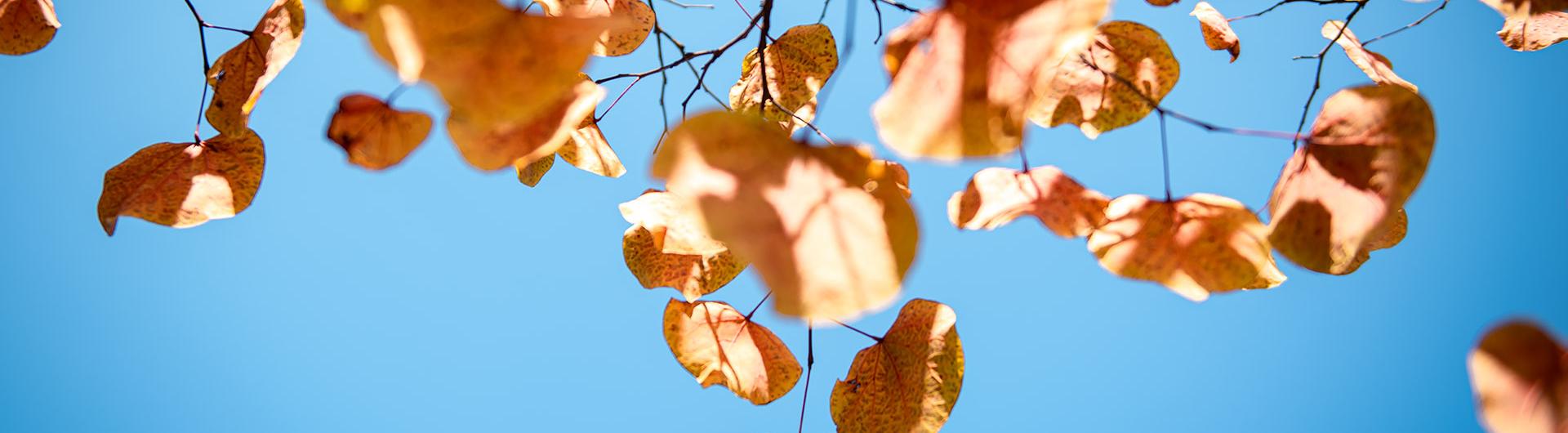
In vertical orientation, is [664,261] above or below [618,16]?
below

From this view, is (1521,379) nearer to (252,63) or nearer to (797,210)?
(797,210)

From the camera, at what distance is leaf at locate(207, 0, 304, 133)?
9.0 inches

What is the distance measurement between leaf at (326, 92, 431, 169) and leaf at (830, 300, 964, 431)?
0.66ft

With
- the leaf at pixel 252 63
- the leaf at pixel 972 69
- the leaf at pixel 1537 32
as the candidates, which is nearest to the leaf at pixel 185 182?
the leaf at pixel 252 63

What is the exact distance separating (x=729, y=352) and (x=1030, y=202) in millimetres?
147

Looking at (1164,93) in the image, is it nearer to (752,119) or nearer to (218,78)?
(752,119)

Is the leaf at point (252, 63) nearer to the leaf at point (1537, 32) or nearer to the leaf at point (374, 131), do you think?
the leaf at point (374, 131)

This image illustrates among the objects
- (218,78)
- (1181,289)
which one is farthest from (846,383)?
(218,78)

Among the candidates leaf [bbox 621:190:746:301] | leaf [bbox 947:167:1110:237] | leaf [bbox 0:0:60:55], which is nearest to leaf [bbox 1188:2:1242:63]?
leaf [bbox 947:167:1110:237]

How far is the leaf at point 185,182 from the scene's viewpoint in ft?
0.78

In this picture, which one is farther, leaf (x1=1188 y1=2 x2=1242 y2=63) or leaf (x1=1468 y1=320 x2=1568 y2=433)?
leaf (x1=1188 y1=2 x2=1242 y2=63)

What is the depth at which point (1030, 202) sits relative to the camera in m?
0.25

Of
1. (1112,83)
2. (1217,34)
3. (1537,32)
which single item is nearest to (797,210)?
(1112,83)

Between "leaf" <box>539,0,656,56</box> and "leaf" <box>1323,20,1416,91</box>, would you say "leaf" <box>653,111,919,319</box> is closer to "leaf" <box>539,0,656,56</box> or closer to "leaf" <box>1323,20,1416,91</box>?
"leaf" <box>539,0,656,56</box>
